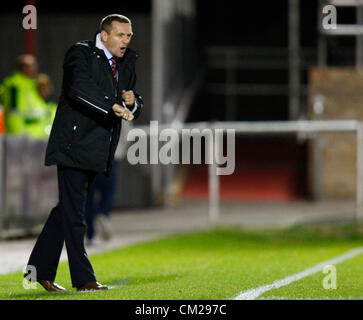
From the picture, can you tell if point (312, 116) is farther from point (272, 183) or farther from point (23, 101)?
point (23, 101)

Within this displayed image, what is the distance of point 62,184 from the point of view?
8.58 metres

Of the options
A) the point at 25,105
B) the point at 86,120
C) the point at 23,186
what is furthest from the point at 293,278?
the point at 25,105

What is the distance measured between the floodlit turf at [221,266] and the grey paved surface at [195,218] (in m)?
0.72

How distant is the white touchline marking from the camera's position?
27.8ft

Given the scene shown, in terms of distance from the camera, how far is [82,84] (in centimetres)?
838

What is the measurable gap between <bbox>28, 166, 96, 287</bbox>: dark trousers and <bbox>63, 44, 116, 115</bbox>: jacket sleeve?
49cm

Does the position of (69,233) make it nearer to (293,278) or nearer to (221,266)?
(293,278)

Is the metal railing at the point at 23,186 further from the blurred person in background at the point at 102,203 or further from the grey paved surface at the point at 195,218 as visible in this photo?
the blurred person in background at the point at 102,203

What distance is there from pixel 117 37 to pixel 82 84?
406 mm

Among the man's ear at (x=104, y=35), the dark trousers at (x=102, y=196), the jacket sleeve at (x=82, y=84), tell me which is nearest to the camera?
the jacket sleeve at (x=82, y=84)

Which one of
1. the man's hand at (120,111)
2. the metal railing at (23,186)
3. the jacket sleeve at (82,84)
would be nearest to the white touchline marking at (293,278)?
the man's hand at (120,111)

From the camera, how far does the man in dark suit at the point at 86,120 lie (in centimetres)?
842

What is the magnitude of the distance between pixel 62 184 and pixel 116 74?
839 mm
